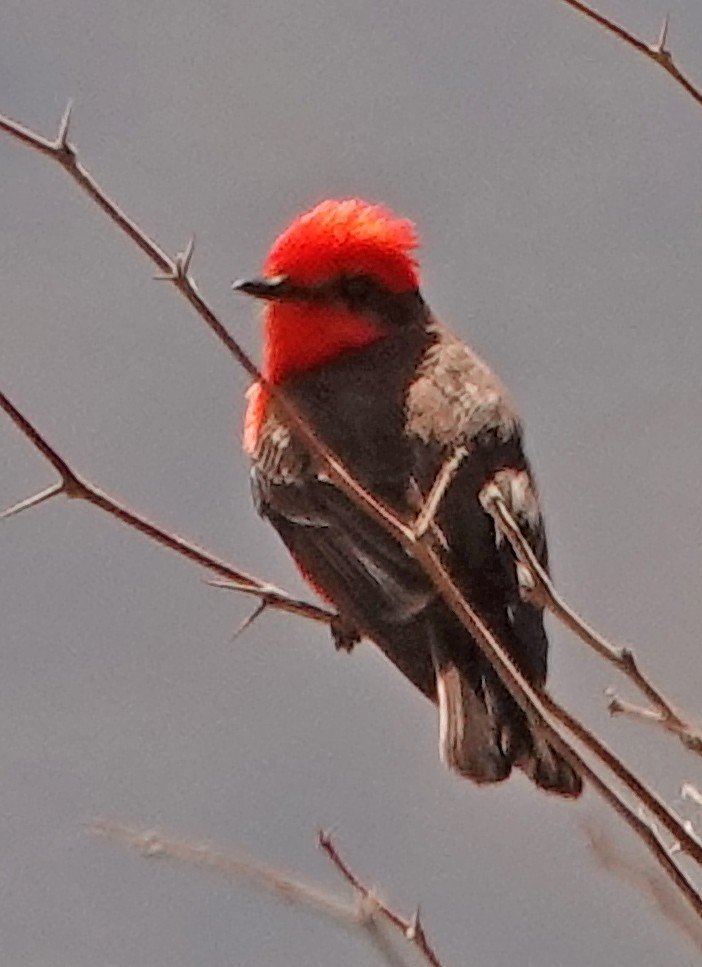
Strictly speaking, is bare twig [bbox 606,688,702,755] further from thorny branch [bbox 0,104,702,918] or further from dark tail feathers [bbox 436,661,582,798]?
dark tail feathers [bbox 436,661,582,798]

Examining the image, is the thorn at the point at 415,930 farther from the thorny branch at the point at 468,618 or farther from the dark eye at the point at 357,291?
the dark eye at the point at 357,291

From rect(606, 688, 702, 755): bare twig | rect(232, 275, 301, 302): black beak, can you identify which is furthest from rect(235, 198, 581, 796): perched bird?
rect(606, 688, 702, 755): bare twig

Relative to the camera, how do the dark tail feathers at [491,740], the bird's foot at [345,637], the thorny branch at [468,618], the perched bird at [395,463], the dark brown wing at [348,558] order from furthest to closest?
the bird's foot at [345,637], the dark brown wing at [348,558], the perched bird at [395,463], the dark tail feathers at [491,740], the thorny branch at [468,618]

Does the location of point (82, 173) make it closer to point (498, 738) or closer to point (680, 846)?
point (680, 846)

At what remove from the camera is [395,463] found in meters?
3.17

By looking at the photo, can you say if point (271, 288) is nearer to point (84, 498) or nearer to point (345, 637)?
point (345, 637)

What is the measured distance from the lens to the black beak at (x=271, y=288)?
3.54m

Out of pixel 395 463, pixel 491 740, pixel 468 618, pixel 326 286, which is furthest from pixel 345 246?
pixel 468 618

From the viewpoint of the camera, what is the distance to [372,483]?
10.2 ft

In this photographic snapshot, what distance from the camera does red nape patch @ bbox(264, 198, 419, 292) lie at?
11.8ft

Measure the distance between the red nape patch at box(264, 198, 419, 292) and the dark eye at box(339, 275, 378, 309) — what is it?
0.05 ft

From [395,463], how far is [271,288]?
1.84 ft

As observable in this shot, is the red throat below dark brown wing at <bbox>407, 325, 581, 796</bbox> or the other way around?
the other way around

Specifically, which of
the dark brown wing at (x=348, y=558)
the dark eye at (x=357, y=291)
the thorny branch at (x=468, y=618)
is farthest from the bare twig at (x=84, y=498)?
the dark eye at (x=357, y=291)
